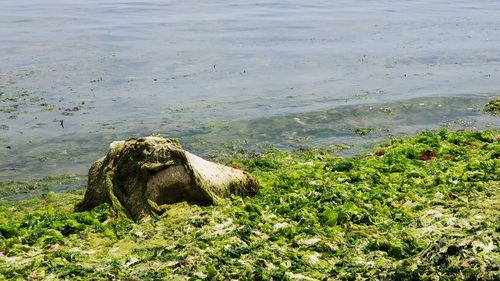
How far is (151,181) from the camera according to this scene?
11.8 metres

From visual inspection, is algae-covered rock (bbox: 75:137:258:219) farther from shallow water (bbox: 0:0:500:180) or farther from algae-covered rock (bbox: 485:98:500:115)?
algae-covered rock (bbox: 485:98:500:115)

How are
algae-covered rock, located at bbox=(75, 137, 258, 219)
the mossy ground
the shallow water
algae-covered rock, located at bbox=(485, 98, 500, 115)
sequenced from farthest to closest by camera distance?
algae-covered rock, located at bbox=(485, 98, 500, 115) → the shallow water → algae-covered rock, located at bbox=(75, 137, 258, 219) → the mossy ground

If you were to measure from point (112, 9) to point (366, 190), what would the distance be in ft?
171

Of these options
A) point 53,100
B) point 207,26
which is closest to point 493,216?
point 53,100

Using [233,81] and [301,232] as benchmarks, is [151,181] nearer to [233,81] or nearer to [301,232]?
[301,232]

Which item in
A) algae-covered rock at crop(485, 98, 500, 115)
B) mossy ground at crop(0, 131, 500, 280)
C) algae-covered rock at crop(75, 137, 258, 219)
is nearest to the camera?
mossy ground at crop(0, 131, 500, 280)

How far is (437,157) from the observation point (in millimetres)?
15367

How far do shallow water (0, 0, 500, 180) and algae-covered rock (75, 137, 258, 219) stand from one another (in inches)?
180

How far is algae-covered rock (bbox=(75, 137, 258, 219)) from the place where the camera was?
11672 mm

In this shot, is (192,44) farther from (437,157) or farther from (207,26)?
(437,157)

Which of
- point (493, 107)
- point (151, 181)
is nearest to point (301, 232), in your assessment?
point (151, 181)

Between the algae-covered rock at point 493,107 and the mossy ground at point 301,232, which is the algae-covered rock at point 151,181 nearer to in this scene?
the mossy ground at point 301,232

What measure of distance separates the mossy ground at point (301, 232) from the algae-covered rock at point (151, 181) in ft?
1.14

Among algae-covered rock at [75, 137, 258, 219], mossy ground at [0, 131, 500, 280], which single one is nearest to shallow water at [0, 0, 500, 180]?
algae-covered rock at [75, 137, 258, 219]
